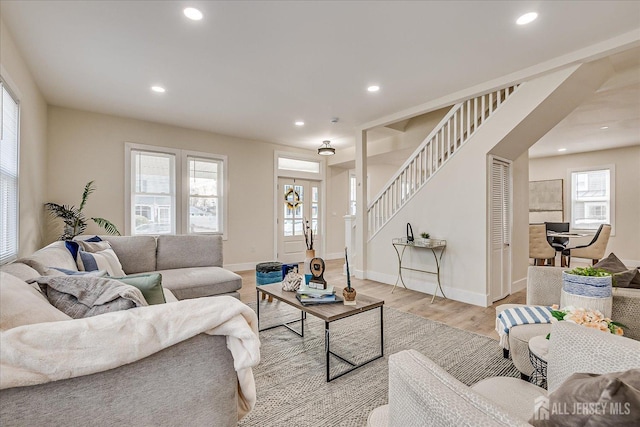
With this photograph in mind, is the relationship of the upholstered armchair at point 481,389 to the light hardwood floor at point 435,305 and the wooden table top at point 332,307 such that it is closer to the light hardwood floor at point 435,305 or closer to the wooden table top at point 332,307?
the wooden table top at point 332,307

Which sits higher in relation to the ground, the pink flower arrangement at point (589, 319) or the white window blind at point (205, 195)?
the white window blind at point (205, 195)

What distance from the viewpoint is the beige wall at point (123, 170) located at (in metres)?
4.29

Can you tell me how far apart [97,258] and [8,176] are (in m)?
1.25

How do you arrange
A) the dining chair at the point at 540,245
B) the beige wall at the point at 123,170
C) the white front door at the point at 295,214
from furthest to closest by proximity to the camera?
the white front door at the point at 295,214, the dining chair at the point at 540,245, the beige wall at the point at 123,170

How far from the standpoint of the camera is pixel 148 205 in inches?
195

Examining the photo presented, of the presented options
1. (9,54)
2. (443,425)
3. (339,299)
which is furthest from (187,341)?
(9,54)

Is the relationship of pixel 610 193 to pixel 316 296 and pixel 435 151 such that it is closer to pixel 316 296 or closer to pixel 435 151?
pixel 435 151

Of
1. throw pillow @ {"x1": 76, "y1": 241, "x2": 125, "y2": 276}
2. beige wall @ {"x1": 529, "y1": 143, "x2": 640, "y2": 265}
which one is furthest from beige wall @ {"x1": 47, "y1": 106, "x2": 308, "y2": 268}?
beige wall @ {"x1": 529, "y1": 143, "x2": 640, "y2": 265}

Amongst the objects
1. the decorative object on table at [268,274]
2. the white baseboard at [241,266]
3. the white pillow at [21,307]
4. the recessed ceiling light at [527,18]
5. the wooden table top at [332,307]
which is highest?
the recessed ceiling light at [527,18]

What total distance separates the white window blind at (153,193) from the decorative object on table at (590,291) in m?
5.28

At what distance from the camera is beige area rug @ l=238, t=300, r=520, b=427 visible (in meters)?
1.69

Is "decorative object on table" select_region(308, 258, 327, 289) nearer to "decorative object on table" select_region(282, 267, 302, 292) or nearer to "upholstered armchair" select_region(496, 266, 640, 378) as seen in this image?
"decorative object on table" select_region(282, 267, 302, 292)

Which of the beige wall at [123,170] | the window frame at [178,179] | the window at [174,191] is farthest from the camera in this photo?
the window at [174,191]

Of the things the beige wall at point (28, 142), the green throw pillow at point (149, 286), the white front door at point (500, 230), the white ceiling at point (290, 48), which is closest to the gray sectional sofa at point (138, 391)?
the green throw pillow at point (149, 286)
